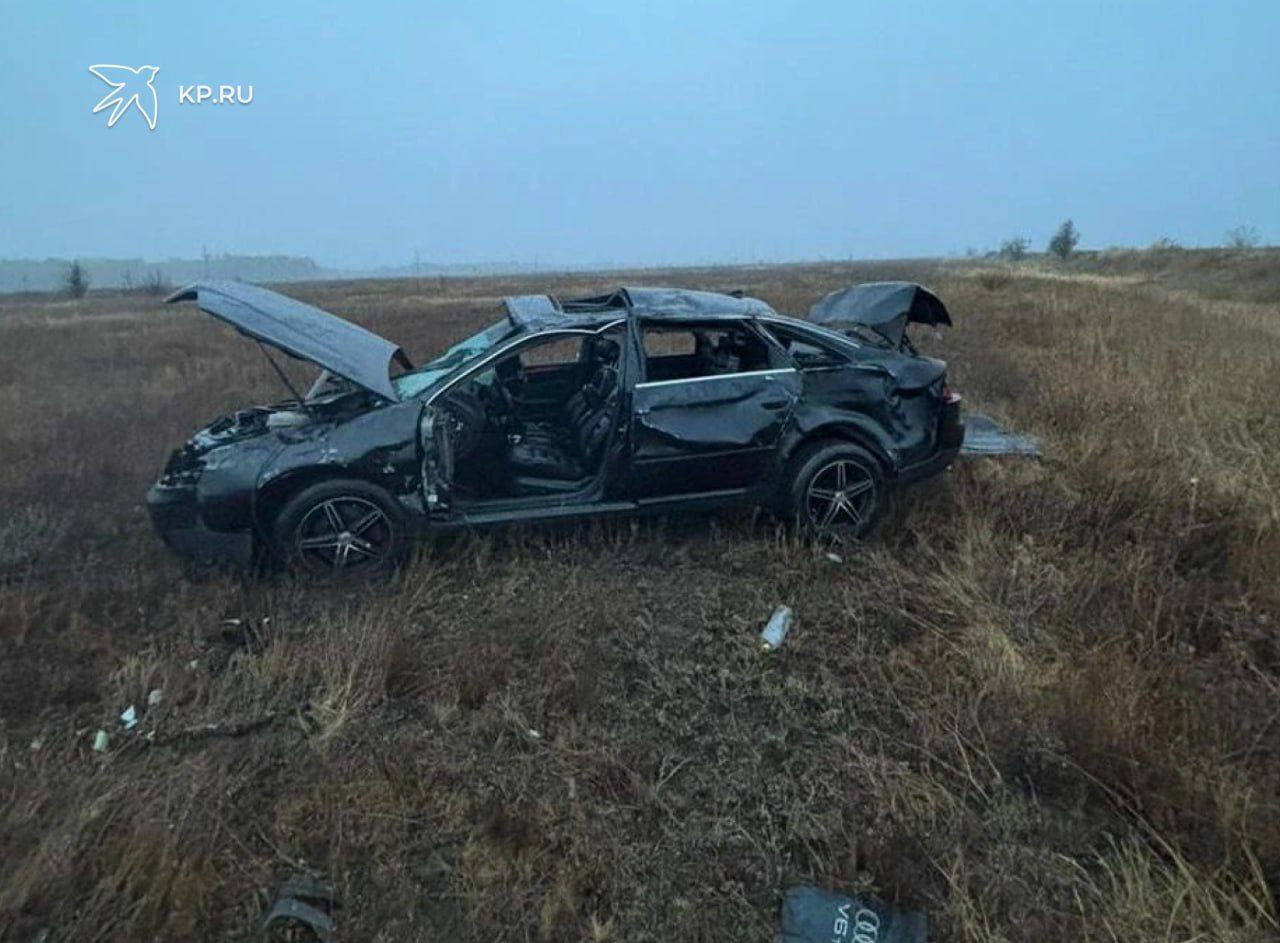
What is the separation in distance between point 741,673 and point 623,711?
625mm

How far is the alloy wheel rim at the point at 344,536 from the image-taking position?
3.96 m

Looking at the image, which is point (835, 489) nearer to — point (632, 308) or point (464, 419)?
point (632, 308)

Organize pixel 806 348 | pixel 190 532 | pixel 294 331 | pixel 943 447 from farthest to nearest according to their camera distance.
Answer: pixel 943 447 < pixel 806 348 < pixel 294 331 < pixel 190 532

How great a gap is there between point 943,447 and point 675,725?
117 inches

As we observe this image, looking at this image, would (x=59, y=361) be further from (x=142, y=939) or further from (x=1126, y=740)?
(x=1126, y=740)

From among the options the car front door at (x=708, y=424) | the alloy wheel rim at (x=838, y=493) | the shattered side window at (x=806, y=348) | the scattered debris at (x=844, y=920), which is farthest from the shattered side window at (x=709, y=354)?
the scattered debris at (x=844, y=920)

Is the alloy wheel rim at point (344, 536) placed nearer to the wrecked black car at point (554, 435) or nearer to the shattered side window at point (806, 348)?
the wrecked black car at point (554, 435)

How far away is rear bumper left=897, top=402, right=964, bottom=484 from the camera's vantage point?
4.78m

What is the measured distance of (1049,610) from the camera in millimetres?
3732

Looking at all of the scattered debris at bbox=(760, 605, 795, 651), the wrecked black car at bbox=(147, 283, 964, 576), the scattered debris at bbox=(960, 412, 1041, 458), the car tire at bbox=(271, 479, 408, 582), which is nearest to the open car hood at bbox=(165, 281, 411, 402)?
the wrecked black car at bbox=(147, 283, 964, 576)

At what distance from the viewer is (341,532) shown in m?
3.99

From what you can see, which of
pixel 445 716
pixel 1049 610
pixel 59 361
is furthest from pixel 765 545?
pixel 59 361

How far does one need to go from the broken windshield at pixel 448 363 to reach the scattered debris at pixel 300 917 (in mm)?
2631

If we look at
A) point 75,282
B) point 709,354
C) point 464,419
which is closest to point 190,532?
point 464,419
